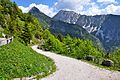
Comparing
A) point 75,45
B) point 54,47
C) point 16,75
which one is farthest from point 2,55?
point 75,45

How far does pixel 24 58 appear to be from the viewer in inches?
1895

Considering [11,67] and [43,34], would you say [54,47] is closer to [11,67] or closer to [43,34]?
[43,34]

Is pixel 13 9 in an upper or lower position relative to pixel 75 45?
upper

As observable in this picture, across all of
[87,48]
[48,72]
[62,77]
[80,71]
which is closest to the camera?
[62,77]

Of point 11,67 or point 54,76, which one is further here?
point 54,76

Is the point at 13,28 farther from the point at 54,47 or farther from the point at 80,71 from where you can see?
the point at 80,71

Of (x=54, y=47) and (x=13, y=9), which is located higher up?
(x=13, y=9)

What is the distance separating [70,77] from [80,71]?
702cm

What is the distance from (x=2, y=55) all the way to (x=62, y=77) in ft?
32.4

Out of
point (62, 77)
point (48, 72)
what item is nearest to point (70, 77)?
point (62, 77)

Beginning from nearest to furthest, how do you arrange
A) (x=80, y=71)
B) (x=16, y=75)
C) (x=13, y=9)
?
(x=16, y=75)
(x=80, y=71)
(x=13, y=9)

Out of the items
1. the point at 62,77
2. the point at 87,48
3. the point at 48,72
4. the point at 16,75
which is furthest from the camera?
the point at 87,48

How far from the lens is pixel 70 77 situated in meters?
43.3

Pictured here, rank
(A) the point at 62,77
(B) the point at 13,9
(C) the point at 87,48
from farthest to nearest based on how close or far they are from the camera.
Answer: (B) the point at 13,9
(C) the point at 87,48
(A) the point at 62,77
